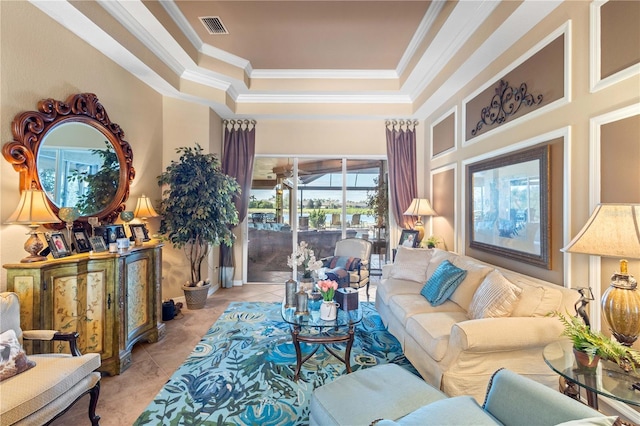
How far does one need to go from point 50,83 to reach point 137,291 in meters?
2.03

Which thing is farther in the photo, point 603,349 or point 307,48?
point 307,48

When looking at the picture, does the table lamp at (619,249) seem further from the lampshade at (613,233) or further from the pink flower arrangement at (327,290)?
the pink flower arrangement at (327,290)

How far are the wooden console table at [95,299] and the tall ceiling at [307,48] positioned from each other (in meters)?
2.14

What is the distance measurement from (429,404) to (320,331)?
1233 mm

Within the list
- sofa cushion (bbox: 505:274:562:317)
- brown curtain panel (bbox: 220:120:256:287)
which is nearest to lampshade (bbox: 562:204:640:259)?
sofa cushion (bbox: 505:274:562:317)

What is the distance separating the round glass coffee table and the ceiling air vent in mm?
3330

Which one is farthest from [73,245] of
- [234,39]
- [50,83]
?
[234,39]

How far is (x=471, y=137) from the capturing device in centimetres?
344

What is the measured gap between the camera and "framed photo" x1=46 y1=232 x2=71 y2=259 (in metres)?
2.22

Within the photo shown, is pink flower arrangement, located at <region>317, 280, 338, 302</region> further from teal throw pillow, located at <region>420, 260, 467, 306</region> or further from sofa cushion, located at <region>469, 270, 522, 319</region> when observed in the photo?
sofa cushion, located at <region>469, 270, 522, 319</region>

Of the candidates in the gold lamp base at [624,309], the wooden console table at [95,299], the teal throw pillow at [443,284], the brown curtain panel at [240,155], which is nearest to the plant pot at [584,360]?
the gold lamp base at [624,309]

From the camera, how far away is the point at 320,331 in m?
2.44

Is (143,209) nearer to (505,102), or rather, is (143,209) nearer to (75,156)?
(75,156)

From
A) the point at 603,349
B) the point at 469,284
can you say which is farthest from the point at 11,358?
the point at 469,284
